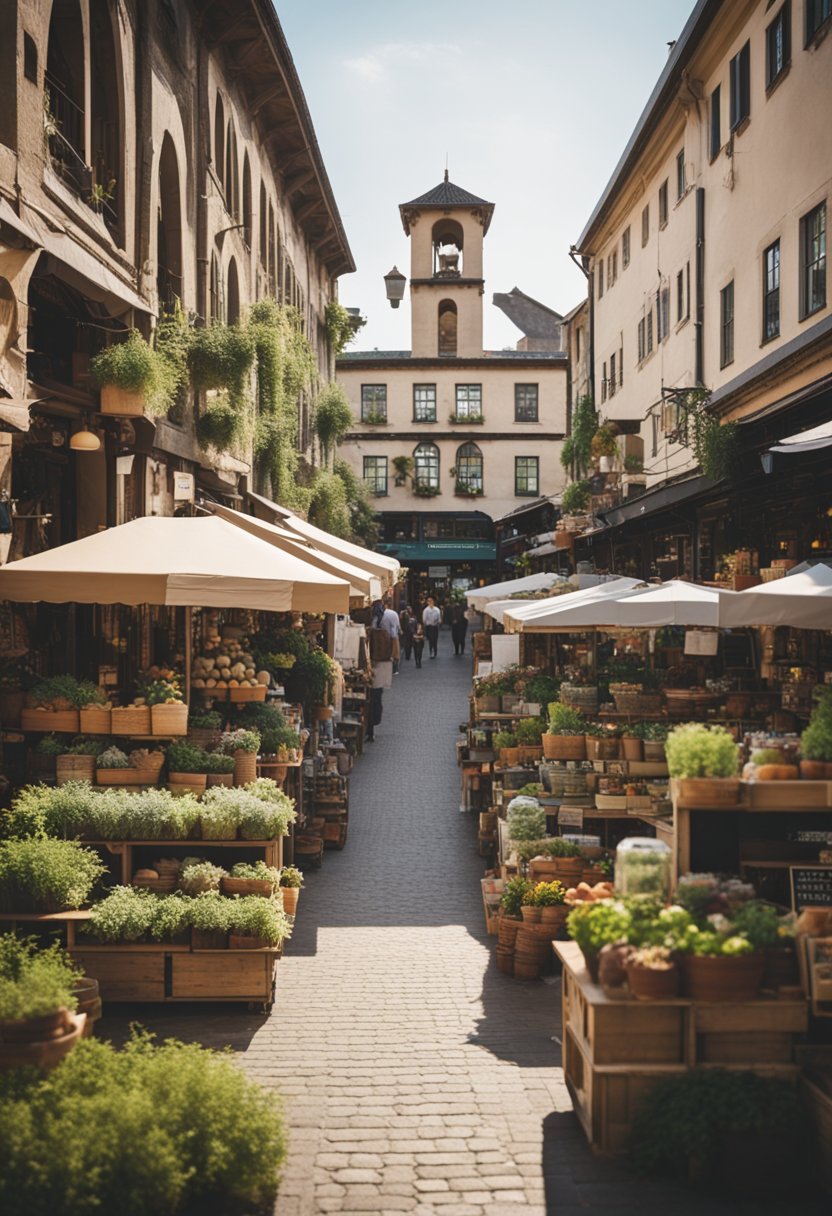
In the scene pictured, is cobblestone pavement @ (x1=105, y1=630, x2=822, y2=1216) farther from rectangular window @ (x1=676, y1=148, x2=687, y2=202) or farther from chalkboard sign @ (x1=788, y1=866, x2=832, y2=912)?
rectangular window @ (x1=676, y1=148, x2=687, y2=202)

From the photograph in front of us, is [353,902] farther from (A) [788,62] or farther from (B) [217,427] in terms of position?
(A) [788,62]

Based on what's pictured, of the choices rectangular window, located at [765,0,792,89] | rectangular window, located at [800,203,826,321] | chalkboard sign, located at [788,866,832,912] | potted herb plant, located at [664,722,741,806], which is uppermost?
rectangular window, located at [765,0,792,89]

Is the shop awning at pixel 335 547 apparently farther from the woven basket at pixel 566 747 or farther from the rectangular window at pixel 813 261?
the rectangular window at pixel 813 261

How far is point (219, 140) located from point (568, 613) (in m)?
11.9

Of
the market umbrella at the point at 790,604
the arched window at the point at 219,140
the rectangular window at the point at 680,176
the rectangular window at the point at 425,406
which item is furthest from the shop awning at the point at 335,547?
the rectangular window at the point at 425,406

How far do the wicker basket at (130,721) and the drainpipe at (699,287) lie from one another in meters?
14.2

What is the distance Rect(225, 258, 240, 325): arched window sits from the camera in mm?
19266

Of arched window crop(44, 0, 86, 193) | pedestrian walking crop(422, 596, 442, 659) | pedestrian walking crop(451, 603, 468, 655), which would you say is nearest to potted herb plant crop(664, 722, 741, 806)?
arched window crop(44, 0, 86, 193)

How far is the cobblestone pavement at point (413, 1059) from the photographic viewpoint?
5289 millimetres

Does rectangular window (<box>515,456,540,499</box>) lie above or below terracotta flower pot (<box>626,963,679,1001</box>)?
above

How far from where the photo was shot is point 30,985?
18.3 ft

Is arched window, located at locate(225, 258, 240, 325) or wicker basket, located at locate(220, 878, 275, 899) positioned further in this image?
arched window, located at locate(225, 258, 240, 325)

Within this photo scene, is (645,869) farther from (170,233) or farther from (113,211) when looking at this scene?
(170,233)

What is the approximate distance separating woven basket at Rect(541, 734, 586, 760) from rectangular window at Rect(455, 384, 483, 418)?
4150 centimetres
